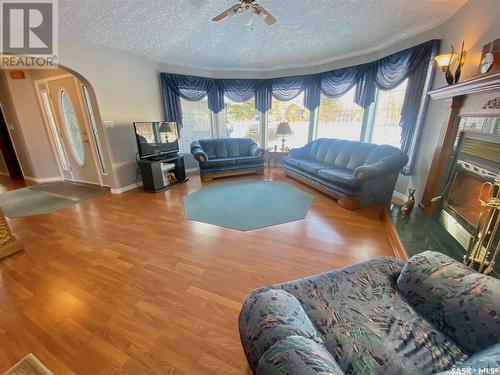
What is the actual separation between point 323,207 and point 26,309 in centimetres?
328

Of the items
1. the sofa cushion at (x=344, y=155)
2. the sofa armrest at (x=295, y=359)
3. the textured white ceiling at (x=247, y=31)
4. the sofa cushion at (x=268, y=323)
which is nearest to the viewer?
the sofa armrest at (x=295, y=359)

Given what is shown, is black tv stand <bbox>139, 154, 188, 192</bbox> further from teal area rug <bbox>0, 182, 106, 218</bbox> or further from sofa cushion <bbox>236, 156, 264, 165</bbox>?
sofa cushion <bbox>236, 156, 264, 165</bbox>

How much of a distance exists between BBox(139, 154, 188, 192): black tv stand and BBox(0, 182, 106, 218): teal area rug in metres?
0.95

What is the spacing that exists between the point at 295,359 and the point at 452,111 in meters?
2.91

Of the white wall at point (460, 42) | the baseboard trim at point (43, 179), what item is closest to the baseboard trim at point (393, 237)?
the white wall at point (460, 42)

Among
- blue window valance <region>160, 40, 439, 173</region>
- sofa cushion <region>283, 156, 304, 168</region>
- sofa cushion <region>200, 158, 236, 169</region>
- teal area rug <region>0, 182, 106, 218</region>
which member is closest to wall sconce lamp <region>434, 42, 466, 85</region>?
blue window valance <region>160, 40, 439, 173</region>

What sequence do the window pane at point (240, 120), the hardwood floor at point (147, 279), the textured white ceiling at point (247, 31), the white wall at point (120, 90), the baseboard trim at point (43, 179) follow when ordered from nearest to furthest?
1. the hardwood floor at point (147, 279)
2. the textured white ceiling at point (247, 31)
3. the white wall at point (120, 90)
4. the baseboard trim at point (43, 179)
5. the window pane at point (240, 120)

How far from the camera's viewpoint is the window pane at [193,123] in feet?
17.0

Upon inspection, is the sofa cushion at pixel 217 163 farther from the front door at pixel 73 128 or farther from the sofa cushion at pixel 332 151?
the front door at pixel 73 128

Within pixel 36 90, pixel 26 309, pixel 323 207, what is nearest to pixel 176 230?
pixel 26 309

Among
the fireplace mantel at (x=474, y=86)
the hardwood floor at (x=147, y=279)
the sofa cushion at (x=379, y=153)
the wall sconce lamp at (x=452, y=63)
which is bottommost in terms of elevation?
the hardwood floor at (x=147, y=279)

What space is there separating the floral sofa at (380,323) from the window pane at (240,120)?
5.03 meters

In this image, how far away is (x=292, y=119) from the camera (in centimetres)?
543

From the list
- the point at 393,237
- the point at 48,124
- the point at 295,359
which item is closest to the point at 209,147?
the point at 48,124
